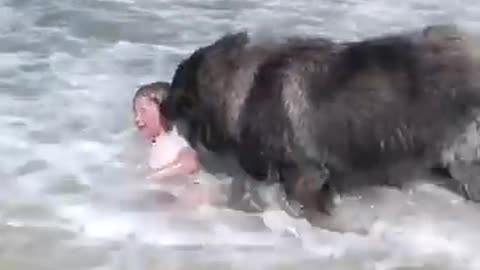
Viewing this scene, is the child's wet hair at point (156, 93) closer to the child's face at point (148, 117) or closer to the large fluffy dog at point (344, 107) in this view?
the child's face at point (148, 117)

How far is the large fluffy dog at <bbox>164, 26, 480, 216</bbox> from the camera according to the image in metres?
5.83

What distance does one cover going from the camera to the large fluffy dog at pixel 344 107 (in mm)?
5832

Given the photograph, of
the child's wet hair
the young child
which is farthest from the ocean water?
the child's wet hair

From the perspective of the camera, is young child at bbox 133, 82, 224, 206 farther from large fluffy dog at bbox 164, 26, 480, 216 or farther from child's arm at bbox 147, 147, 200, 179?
large fluffy dog at bbox 164, 26, 480, 216

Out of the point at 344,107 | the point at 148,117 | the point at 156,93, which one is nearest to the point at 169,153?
the point at 148,117

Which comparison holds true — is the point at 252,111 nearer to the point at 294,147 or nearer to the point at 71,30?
the point at 294,147

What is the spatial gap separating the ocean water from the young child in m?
0.12

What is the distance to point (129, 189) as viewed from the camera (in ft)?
22.0

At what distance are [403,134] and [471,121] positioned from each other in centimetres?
35

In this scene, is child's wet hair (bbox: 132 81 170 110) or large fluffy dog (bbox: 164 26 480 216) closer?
large fluffy dog (bbox: 164 26 480 216)

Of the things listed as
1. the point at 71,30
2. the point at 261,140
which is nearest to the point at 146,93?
the point at 261,140

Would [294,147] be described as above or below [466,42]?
below

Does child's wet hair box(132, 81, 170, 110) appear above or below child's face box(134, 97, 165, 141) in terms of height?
above

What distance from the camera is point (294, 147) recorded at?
5941 millimetres
